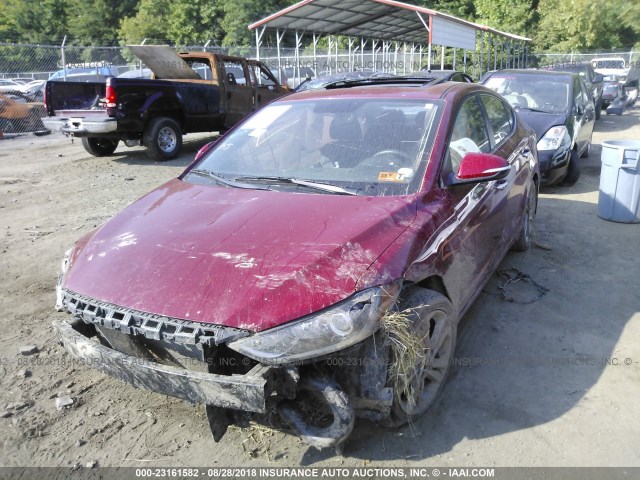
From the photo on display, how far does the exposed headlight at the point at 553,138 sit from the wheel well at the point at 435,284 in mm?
5188

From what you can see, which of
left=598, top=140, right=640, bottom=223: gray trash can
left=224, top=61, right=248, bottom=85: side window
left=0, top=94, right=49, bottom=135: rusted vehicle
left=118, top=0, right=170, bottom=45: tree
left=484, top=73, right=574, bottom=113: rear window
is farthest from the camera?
left=118, top=0, right=170, bottom=45: tree

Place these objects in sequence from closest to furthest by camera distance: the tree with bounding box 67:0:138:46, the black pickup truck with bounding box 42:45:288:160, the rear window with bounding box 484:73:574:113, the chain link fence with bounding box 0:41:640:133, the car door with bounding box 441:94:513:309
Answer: the car door with bounding box 441:94:513:309 < the rear window with bounding box 484:73:574:113 < the black pickup truck with bounding box 42:45:288:160 < the chain link fence with bounding box 0:41:640:133 < the tree with bounding box 67:0:138:46

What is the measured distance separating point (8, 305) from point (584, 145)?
8819mm

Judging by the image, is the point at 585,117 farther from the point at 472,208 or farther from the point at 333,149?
the point at 333,149

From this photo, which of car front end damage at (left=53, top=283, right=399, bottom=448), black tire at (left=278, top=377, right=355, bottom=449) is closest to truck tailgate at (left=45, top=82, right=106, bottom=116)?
car front end damage at (left=53, top=283, right=399, bottom=448)

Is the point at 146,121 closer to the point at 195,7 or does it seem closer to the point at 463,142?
the point at 463,142

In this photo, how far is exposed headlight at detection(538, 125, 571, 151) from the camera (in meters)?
7.29

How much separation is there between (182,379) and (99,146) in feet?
32.2

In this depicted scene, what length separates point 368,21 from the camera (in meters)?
20.2

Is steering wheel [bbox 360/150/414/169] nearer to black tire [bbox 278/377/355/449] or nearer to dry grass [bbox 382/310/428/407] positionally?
dry grass [bbox 382/310/428/407]

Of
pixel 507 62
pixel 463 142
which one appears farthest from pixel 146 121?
pixel 507 62

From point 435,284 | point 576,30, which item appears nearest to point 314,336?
point 435,284

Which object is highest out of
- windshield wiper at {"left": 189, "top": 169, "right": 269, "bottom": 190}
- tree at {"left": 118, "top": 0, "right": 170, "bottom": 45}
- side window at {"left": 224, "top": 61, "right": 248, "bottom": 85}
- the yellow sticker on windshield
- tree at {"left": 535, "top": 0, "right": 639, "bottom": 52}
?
tree at {"left": 118, "top": 0, "right": 170, "bottom": 45}

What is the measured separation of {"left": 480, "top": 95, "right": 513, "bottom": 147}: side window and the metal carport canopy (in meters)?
11.2
